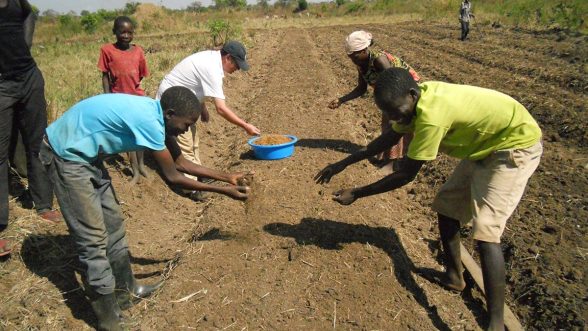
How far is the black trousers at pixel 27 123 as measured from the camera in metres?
3.75

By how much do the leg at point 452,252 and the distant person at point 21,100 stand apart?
11.1 ft

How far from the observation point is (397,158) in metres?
5.81

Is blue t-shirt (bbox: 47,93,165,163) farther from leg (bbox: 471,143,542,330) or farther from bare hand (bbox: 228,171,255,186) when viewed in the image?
leg (bbox: 471,143,542,330)

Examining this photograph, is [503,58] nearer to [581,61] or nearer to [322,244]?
[581,61]

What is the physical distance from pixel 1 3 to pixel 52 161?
1.76 m

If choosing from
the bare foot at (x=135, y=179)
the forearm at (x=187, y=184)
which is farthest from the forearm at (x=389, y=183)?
the bare foot at (x=135, y=179)

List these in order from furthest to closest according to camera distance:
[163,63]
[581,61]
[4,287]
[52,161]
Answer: [163,63] → [581,61] → [4,287] → [52,161]

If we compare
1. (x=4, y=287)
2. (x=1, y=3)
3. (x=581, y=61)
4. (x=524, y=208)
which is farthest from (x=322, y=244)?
(x=581, y=61)

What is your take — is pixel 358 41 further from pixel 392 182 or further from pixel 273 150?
pixel 392 182

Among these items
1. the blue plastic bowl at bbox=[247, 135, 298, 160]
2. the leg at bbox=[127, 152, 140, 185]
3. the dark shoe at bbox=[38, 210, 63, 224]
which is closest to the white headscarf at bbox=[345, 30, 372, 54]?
the blue plastic bowl at bbox=[247, 135, 298, 160]

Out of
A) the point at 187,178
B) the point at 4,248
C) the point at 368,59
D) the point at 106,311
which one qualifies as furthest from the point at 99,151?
the point at 368,59

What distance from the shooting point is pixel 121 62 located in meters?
5.19

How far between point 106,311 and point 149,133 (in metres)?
1.33

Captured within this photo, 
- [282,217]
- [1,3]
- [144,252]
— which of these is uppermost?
[1,3]
